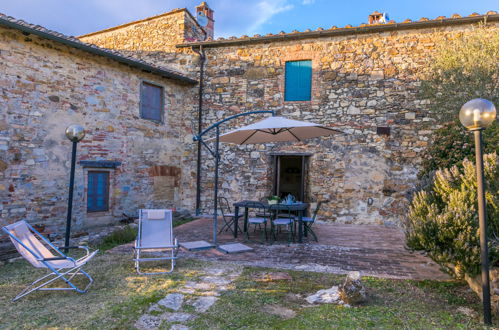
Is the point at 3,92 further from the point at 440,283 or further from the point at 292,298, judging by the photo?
the point at 440,283

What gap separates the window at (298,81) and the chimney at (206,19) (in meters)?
4.49

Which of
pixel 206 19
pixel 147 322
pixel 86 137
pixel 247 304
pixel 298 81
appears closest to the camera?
pixel 147 322

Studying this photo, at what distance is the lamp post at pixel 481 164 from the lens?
2992mm

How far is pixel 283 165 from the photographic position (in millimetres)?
12188

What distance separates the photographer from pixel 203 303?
3320 millimetres

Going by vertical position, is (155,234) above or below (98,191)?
below

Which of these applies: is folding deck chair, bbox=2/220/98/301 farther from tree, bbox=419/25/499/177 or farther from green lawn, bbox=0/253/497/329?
tree, bbox=419/25/499/177

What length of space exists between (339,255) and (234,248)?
1.64m

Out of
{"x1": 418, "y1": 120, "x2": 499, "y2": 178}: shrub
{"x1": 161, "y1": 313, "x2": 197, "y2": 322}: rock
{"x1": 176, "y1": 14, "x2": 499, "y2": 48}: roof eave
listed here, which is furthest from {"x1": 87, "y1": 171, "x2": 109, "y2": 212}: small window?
{"x1": 418, "y1": 120, "x2": 499, "y2": 178}: shrub

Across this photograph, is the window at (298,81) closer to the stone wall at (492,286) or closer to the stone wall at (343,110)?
the stone wall at (343,110)

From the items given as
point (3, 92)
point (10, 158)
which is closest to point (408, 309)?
point (10, 158)

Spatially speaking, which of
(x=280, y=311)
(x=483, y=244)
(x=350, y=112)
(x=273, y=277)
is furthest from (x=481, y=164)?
(x=350, y=112)

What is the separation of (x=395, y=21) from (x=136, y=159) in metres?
7.15

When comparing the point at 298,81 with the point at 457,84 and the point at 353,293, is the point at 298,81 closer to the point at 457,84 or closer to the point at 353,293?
the point at 457,84
